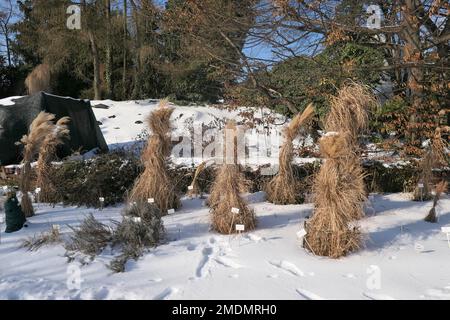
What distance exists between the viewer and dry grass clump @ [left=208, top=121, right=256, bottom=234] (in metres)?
4.52

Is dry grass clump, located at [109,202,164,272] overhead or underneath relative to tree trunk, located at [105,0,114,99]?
underneath

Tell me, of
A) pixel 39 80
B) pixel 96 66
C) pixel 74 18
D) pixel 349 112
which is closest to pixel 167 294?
pixel 349 112

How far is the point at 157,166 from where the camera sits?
5.33 m

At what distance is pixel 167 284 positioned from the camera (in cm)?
330

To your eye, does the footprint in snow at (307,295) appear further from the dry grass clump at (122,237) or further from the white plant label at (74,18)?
the white plant label at (74,18)

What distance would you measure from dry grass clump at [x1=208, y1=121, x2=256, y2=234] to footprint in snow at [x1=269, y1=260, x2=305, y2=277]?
898 millimetres

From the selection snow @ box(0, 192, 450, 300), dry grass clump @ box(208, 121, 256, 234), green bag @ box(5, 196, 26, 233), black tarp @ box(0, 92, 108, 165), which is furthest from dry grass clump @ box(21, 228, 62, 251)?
black tarp @ box(0, 92, 108, 165)

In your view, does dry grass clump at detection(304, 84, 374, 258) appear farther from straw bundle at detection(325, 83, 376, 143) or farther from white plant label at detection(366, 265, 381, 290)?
white plant label at detection(366, 265, 381, 290)

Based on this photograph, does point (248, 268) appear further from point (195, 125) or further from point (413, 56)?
point (195, 125)

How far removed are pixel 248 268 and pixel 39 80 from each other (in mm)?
15856

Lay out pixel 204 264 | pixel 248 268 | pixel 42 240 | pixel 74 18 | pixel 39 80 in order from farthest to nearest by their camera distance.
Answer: pixel 39 80, pixel 74 18, pixel 42 240, pixel 204 264, pixel 248 268

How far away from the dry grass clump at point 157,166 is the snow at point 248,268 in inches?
19.9
